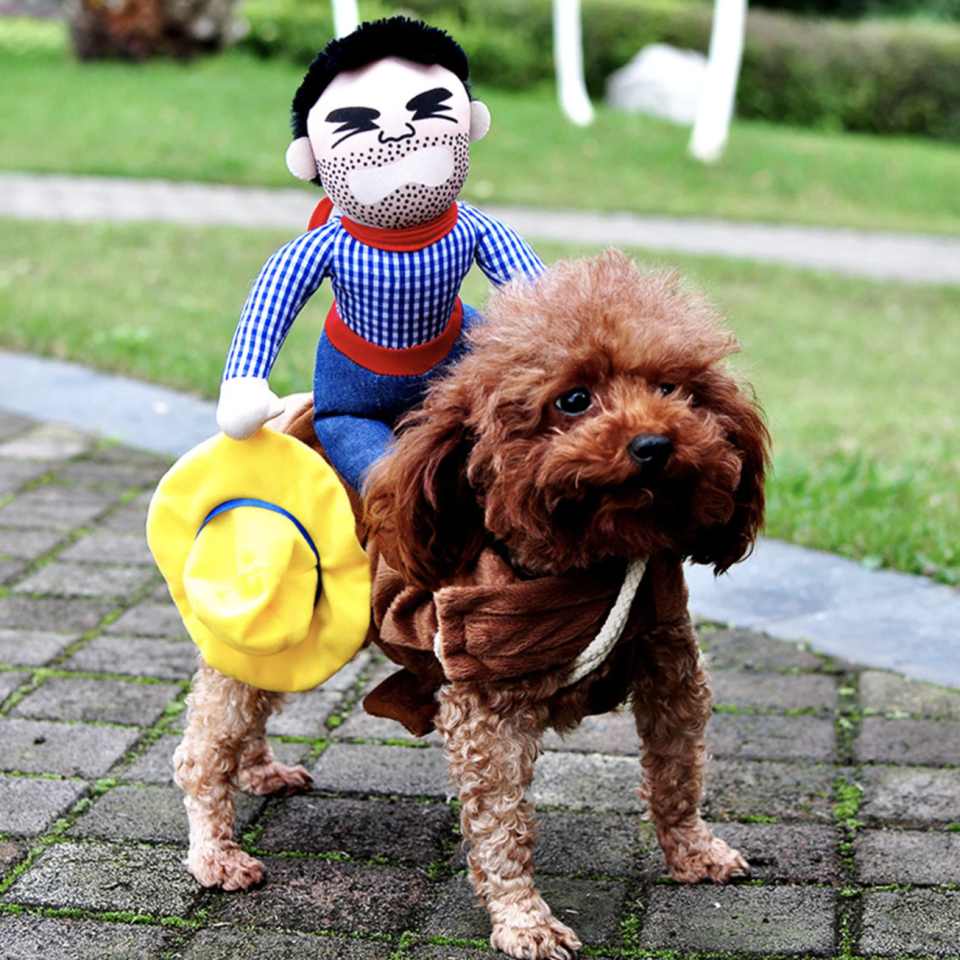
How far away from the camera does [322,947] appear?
271 cm

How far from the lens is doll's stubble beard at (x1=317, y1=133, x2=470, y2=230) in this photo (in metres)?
2.62

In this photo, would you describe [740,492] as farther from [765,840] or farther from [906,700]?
[906,700]

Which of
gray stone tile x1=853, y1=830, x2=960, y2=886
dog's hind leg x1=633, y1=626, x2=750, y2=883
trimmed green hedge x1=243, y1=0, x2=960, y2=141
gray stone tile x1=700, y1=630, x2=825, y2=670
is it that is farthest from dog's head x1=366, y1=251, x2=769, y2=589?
trimmed green hedge x1=243, y1=0, x2=960, y2=141

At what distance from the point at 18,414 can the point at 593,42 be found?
45.5ft

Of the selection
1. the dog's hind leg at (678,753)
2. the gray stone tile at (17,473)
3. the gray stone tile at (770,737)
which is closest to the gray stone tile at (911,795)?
the gray stone tile at (770,737)

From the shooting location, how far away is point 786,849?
120 inches

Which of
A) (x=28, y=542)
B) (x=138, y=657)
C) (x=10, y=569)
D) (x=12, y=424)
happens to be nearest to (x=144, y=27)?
(x=12, y=424)

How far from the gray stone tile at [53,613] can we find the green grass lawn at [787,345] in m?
1.88

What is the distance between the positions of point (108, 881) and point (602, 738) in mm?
1311

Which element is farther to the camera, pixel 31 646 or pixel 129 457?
pixel 129 457

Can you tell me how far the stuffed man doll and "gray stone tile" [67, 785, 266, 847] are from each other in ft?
3.19

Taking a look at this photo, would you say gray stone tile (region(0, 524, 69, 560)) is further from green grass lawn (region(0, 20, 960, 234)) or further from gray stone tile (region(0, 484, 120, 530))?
green grass lawn (region(0, 20, 960, 234))

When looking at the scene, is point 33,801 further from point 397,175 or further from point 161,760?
point 397,175

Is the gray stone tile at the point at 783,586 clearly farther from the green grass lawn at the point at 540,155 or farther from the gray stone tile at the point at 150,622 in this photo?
the green grass lawn at the point at 540,155
